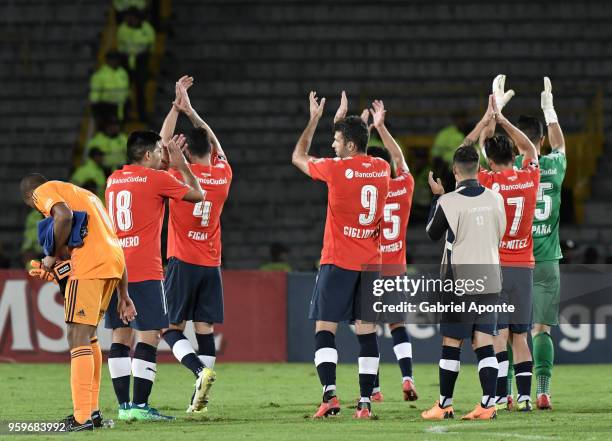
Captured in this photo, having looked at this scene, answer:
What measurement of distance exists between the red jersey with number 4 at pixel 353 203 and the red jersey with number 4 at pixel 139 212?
1.16 meters

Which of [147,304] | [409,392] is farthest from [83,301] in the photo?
[409,392]

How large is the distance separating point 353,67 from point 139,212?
44.2 feet

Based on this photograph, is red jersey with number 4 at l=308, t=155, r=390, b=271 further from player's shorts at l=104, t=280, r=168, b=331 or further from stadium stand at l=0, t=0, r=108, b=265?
stadium stand at l=0, t=0, r=108, b=265

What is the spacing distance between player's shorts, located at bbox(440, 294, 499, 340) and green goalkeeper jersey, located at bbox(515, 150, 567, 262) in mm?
1456

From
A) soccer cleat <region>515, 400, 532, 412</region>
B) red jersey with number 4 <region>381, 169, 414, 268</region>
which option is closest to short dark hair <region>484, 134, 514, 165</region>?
red jersey with number 4 <region>381, 169, 414, 268</region>

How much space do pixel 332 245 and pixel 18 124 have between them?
13754 mm

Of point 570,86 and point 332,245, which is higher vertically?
point 570,86

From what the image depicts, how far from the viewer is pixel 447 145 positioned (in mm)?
21234

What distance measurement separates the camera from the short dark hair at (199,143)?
1208cm

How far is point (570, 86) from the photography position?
22.6 m

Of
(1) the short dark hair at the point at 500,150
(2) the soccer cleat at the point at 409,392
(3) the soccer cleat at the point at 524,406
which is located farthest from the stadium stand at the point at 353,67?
(3) the soccer cleat at the point at 524,406

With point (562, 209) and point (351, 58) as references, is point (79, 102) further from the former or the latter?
point (562, 209)

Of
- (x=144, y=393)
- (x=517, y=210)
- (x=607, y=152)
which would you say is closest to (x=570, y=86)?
(x=607, y=152)

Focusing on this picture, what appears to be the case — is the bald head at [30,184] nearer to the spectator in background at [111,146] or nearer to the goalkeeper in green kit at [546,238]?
the goalkeeper in green kit at [546,238]
